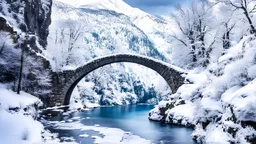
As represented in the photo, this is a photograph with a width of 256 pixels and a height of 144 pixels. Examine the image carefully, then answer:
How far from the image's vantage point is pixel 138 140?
21.1m

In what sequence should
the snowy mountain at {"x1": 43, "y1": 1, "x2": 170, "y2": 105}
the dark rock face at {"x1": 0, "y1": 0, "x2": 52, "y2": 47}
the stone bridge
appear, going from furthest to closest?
1. the snowy mountain at {"x1": 43, "y1": 1, "x2": 170, "y2": 105}
2. the stone bridge
3. the dark rock face at {"x1": 0, "y1": 0, "x2": 52, "y2": 47}

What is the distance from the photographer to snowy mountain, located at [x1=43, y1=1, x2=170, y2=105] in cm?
5043

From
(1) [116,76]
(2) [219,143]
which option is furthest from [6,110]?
(1) [116,76]

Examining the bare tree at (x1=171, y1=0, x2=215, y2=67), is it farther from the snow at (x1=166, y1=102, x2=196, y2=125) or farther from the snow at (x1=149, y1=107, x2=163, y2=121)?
the snow at (x1=166, y1=102, x2=196, y2=125)

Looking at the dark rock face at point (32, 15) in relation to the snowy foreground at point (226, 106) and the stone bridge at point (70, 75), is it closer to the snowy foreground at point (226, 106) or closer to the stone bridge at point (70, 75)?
the stone bridge at point (70, 75)

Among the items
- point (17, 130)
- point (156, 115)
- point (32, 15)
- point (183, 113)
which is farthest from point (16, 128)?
point (32, 15)

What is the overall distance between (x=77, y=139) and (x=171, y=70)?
69.6 ft

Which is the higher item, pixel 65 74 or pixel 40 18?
pixel 40 18

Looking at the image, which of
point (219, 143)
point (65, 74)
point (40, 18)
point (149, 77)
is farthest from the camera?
point (149, 77)

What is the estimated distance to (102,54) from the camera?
475 ft

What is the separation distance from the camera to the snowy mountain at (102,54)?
165ft

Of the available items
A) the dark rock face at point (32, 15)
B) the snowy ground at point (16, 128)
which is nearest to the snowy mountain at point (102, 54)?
the dark rock face at point (32, 15)

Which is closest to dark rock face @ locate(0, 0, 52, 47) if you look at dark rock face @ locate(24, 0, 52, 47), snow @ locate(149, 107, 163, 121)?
dark rock face @ locate(24, 0, 52, 47)

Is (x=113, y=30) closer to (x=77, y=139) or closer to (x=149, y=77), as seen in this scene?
(x=149, y=77)
